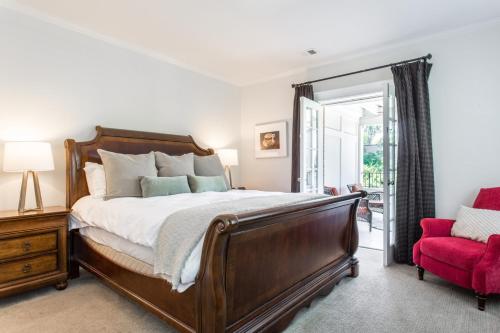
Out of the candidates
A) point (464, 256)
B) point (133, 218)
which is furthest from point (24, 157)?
point (464, 256)

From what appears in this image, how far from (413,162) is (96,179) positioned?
3.42m

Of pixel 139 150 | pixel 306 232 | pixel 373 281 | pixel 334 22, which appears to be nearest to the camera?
pixel 306 232

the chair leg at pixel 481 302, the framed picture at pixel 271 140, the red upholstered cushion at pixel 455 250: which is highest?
the framed picture at pixel 271 140

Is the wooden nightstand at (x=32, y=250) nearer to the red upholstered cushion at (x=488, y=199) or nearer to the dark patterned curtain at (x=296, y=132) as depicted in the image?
the dark patterned curtain at (x=296, y=132)

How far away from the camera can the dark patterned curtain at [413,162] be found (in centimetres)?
322

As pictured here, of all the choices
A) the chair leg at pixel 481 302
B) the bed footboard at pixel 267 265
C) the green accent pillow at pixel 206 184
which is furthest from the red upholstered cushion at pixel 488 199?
the green accent pillow at pixel 206 184

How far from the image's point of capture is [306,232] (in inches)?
85.7

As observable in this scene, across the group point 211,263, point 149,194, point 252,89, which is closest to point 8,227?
point 149,194

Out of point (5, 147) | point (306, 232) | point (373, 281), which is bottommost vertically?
point (373, 281)

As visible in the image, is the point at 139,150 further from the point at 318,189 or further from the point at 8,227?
the point at 318,189

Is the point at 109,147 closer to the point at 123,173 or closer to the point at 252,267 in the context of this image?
the point at 123,173

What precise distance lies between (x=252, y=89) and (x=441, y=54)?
110 inches

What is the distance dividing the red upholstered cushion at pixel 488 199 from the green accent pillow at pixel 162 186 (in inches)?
117

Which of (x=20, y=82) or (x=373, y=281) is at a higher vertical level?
Result: (x=20, y=82)
